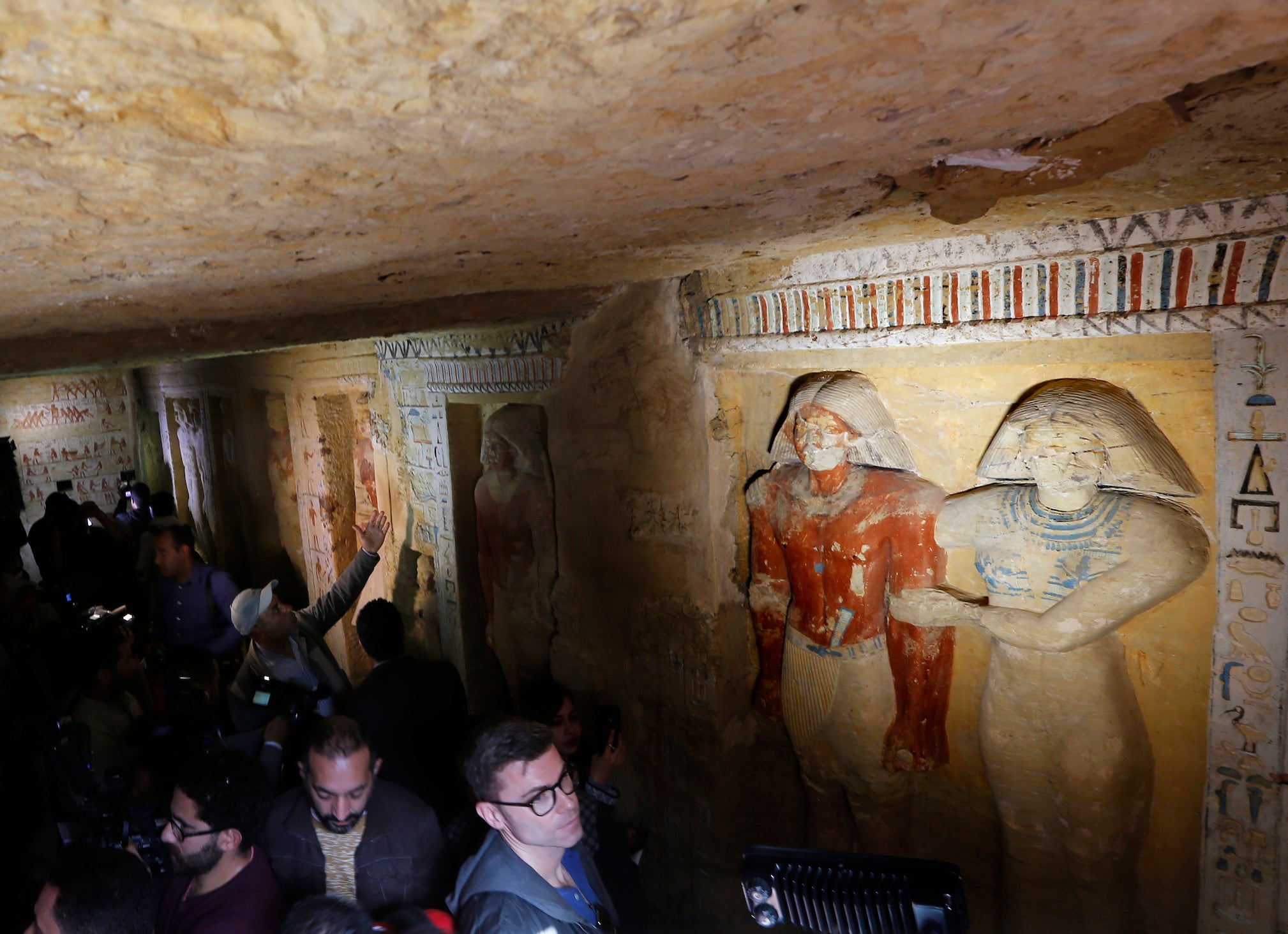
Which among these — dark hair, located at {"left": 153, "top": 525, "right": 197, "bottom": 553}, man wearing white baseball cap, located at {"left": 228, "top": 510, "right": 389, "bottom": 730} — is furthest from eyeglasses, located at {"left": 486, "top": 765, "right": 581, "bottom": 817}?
dark hair, located at {"left": 153, "top": 525, "right": 197, "bottom": 553}

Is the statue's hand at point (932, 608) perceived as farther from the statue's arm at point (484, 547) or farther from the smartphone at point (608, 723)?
the statue's arm at point (484, 547)

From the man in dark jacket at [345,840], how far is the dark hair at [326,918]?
0.45 meters

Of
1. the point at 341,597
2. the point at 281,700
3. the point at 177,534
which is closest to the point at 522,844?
the point at 281,700

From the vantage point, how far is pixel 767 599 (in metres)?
2.93

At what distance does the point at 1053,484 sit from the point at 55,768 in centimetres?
349

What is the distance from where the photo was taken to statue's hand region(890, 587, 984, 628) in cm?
237

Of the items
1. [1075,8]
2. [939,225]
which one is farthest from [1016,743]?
[1075,8]

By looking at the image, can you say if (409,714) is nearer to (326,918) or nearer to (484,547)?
(484,547)

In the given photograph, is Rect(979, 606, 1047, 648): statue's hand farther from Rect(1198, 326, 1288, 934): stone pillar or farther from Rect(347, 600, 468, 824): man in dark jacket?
Rect(347, 600, 468, 824): man in dark jacket

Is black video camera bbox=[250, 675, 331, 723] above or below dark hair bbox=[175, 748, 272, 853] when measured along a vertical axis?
below

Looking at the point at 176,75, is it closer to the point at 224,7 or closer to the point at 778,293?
the point at 224,7

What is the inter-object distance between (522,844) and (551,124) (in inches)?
62.7

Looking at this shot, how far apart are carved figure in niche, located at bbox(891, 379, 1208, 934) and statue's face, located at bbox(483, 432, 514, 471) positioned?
6.49 ft

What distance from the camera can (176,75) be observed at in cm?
71
